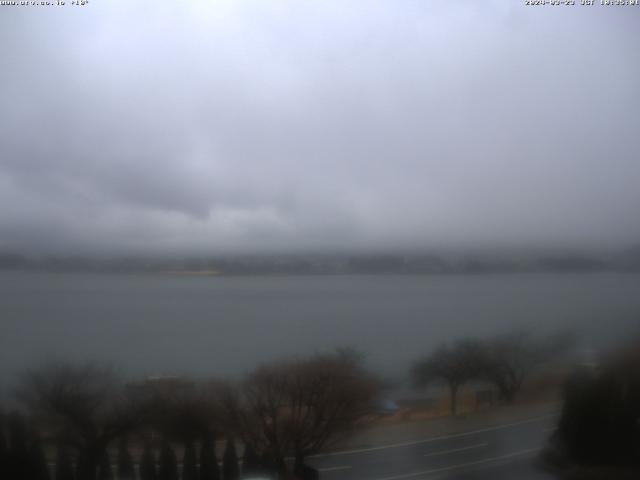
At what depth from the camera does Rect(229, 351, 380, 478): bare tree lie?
5.22 ft

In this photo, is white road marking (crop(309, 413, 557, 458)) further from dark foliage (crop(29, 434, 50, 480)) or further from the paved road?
dark foliage (crop(29, 434, 50, 480))

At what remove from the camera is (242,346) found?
159 cm

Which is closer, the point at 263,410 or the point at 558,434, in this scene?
the point at 263,410

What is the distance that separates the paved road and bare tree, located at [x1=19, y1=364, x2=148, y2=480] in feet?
1.98

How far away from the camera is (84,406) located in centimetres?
161

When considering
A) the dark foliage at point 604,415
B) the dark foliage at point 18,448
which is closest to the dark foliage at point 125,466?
the dark foliage at point 18,448

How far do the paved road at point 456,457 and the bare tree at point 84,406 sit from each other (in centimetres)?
60

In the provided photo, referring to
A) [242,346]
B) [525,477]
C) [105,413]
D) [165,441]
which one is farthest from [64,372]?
[525,477]

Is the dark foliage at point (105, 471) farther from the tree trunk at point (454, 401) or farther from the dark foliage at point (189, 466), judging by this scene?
the tree trunk at point (454, 401)

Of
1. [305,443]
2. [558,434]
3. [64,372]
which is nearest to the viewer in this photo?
[64,372]

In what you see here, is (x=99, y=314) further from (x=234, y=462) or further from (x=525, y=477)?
(x=525, y=477)

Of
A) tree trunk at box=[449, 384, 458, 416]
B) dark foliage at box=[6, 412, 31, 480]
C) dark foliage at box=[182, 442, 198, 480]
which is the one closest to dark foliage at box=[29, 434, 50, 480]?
dark foliage at box=[6, 412, 31, 480]

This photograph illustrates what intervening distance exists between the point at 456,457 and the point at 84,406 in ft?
3.82

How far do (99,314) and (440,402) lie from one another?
1053 millimetres
